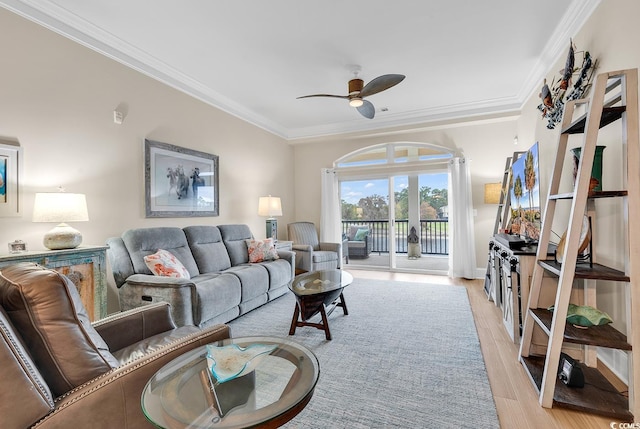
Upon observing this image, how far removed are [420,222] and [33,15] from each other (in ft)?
18.6

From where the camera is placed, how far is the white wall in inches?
91.6

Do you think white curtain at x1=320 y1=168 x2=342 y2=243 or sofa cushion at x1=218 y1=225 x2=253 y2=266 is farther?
white curtain at x1=320 y1=168 x2=342 y2=243

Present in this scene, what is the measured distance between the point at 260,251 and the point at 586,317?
3356mm

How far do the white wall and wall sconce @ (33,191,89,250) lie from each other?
30cm

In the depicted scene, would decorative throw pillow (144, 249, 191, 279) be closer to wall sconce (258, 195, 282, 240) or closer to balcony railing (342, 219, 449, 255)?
wall sconce (258, 195, 282, 240)

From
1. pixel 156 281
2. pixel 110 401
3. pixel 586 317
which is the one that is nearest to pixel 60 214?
pixel 156 281

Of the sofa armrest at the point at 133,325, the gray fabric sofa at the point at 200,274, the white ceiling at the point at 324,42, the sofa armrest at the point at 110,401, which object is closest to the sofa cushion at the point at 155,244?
the gray fabric sofa at the point at 200,274

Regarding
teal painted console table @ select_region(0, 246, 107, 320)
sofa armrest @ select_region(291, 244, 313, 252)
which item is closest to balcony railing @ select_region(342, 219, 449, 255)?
sofa armrest @ select_region(291, 244, 313, 252)

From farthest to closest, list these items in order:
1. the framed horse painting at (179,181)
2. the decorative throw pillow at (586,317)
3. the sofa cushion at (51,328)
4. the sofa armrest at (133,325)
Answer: the framed horse painting at (179,181)
the decorative throw pillow at (586,317)
the sofa armrest at (133,325)
the sofa cushion at (51,328)

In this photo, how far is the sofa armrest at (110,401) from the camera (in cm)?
88

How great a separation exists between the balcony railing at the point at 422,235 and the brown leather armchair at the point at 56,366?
5151mm

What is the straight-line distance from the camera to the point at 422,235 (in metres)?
5.79

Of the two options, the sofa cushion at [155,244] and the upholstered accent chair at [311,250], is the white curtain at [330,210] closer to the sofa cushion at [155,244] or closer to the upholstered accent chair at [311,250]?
the upholstered accent chair at [311,250]

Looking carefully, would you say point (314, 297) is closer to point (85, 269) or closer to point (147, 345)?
point (147, 345)
